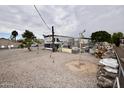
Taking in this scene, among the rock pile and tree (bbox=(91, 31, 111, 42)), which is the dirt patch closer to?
the rock pile

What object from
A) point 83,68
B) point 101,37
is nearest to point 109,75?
point 83,68

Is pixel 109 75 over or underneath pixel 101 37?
underneath

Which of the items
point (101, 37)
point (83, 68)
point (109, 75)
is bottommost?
point (83, 68)

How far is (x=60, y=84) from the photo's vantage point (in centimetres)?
299

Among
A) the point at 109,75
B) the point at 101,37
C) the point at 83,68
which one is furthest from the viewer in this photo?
the point at 101,37

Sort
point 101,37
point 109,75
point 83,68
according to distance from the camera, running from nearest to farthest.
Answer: point 109,75 → point 83,68 → point 101,37

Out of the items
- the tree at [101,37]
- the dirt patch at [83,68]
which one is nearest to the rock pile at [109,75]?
the dirt patch at [83,68]

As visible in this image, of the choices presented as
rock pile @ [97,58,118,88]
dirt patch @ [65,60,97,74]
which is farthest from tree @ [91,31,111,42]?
rock pile @ [97,58,118,88]

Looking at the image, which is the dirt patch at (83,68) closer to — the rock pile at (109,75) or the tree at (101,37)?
the rock pile at (109,75)

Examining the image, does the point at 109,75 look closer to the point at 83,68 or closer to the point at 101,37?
the point at 83,68

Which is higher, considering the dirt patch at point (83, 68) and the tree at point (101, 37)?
the tree at point (101, 37)

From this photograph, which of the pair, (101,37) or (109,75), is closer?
(109,75)
